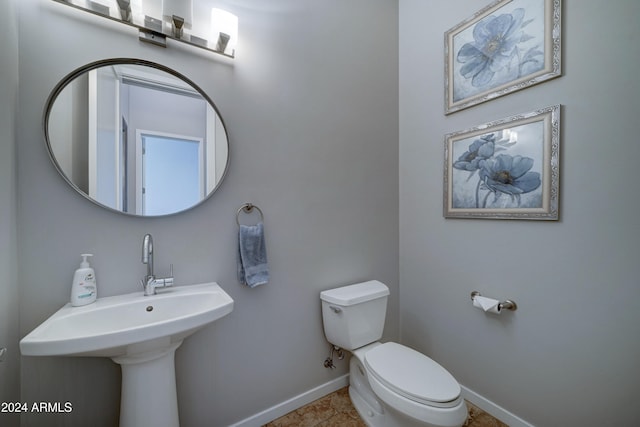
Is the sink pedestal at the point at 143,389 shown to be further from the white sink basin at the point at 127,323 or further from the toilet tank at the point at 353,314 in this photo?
the toilet tank at the point at 353,314

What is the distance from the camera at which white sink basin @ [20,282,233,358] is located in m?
0.70

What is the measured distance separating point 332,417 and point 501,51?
2330 millimetres

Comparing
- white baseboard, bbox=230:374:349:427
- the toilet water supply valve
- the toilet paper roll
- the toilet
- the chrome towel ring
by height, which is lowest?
white baseboard, bbox=230:374:349:427

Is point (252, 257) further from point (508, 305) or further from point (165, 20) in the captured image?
point (508, 305)

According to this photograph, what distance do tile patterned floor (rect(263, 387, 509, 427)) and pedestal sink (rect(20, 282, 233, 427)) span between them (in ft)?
2.34

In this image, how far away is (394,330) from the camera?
1.99m

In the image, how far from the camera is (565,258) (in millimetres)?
1200

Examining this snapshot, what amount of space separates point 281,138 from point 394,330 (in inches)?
66.2

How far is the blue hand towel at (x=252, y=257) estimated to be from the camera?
126cm

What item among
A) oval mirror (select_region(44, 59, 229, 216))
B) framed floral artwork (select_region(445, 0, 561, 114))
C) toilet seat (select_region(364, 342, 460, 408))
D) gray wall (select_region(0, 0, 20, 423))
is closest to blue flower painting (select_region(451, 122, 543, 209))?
framed floral artwork (select_region(445, 0, 561, 114))

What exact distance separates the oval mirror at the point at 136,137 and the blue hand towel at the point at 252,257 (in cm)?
27

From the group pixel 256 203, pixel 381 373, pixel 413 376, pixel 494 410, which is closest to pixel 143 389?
pixel 256 203

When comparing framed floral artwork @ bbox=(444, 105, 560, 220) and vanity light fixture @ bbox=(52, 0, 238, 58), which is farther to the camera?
framed floral artwork @ bbox=(444, 105, 560, 220)

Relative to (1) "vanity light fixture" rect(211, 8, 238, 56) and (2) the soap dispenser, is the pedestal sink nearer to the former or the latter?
(2) the soap dispenser
